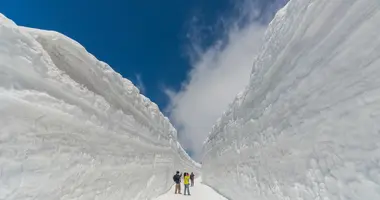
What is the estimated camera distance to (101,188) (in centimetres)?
591

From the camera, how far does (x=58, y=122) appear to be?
4.47m

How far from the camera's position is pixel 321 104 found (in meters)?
3.82

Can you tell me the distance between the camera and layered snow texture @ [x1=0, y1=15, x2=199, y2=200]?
350 cm

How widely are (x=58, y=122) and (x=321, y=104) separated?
420cm

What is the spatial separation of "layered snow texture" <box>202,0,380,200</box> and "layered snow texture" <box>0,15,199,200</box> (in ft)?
12.6

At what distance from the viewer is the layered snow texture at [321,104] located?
2.86m

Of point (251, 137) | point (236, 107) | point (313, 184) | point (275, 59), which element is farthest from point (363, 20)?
point (236, 107)

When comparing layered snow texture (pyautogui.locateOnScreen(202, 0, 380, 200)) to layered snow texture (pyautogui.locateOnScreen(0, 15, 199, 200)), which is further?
layered snow texture (pyautogui.locateOnScreen(0, 15, 199, 200))

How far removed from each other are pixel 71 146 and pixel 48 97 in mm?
1021

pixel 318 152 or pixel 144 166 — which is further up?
pixel 144 166

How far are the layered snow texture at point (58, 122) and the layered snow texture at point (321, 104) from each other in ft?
12.6

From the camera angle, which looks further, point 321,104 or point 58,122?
point 58,122

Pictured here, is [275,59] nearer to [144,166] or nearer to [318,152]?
[318,152]

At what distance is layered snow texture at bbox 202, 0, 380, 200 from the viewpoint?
9.37 ft
